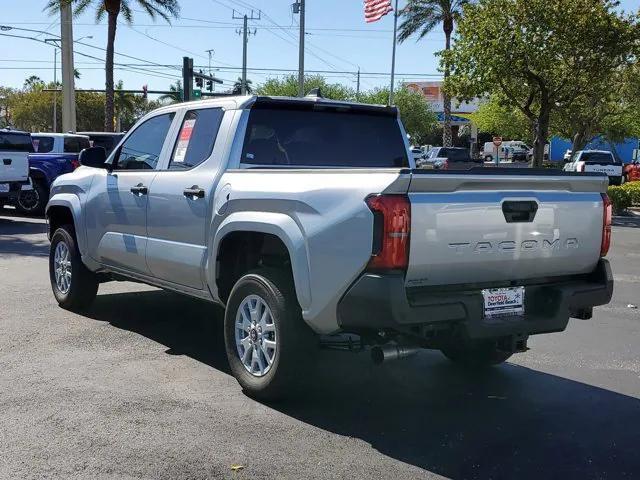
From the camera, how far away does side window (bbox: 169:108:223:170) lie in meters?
5.71

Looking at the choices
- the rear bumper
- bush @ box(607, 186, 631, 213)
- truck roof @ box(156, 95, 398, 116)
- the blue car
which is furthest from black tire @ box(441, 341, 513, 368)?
bush @ box(607, 186, 631, 213)

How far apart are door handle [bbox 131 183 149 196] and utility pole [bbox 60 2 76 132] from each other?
2769cm

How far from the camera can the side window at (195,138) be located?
5707mm

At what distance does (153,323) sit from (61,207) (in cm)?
162

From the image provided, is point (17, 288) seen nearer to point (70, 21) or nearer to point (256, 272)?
point (256, 272)

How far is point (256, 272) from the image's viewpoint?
4926 millimetres

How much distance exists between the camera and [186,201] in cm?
561

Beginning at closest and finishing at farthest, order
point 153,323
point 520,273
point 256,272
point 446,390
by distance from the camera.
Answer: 1. point 520,273
2. point 256,272
3. point 446,390
4. point 153,323

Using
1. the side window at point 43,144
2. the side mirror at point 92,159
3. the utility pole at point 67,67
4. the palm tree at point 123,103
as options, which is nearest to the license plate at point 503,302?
the side mirror at point 92,159

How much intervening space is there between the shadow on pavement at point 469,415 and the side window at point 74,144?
13.0m

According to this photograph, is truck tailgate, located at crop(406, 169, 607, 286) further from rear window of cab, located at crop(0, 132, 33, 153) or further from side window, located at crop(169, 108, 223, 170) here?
rear window of cab, located at crop(0, 132, 33, 153)

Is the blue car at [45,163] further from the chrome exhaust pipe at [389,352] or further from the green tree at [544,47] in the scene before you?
the chrome exhaust pipe at [389,352]

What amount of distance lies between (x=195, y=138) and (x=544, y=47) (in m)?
17.4

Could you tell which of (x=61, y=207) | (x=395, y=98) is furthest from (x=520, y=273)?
(x=395, y=98)
